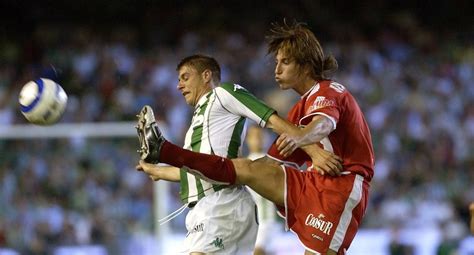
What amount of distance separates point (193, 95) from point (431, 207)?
735cm

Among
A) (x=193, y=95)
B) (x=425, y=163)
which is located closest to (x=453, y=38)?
(x=425, y=163)

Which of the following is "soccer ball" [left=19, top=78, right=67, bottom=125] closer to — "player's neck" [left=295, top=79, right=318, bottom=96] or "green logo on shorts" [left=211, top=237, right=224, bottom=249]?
"green logo on shorts" [left=211, top=237, right=224, bottom=249]

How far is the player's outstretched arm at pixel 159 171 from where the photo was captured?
232 inches

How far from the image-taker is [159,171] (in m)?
6.01

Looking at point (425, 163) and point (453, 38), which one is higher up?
point (453, 38)

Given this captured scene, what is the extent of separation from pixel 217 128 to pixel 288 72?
0.55 metres

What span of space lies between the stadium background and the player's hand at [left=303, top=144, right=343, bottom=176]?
4970 millimetres

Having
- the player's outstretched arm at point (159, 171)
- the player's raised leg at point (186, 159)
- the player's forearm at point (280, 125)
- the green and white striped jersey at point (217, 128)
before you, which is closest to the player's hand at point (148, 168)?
the player's outstretched arm at point (159, 171)

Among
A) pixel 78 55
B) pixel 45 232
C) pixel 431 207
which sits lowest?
pixel 431 207

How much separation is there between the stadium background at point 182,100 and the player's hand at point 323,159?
16.3ft

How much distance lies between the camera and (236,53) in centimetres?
1513

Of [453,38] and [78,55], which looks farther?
[453,38]

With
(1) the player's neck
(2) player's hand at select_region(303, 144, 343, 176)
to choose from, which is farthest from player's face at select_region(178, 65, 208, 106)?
(2) player's hand at select_region(303, 144, 343, 176)

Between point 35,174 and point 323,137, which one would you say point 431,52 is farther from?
point 323,137
